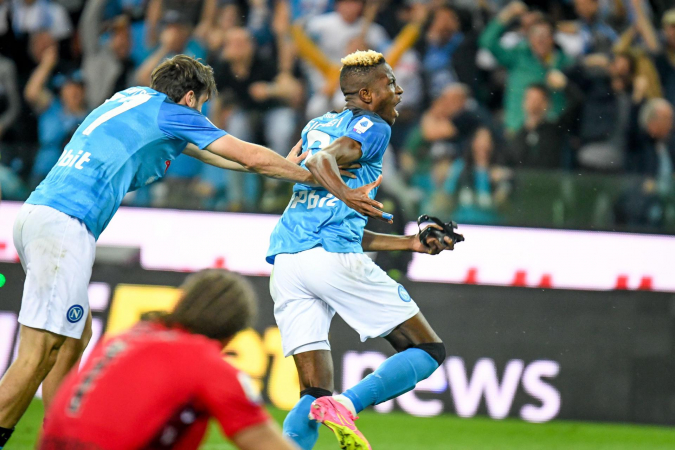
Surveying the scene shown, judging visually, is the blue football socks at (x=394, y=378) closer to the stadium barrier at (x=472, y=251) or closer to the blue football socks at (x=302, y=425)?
the blue football socks at (x=302, y=425)

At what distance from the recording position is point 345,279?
4.73 metres

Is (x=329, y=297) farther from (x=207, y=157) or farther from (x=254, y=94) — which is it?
(x=254, y=94)

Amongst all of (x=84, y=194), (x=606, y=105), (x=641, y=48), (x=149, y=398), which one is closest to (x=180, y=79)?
(x=84, y=194)

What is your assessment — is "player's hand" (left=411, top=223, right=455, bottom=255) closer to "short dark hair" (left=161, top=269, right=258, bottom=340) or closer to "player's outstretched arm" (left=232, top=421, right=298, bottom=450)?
"short dark hair" (left=161, top=269, right=258, bottom=340)

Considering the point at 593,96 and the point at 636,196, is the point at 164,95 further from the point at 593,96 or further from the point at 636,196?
the point at 593,96

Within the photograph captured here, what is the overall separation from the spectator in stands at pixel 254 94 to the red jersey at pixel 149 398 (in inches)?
250

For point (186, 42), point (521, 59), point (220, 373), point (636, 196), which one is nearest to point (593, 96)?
point (521, 59)

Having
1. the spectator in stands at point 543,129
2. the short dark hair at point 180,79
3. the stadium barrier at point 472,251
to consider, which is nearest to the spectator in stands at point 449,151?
the spectator in stands at point 543,129

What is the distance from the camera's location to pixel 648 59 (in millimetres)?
9781

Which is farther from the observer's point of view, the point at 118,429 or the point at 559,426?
the point at 559,426

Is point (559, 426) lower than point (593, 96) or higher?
lower

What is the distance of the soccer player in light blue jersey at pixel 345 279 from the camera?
4.68m

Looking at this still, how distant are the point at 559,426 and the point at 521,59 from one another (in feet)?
13.9

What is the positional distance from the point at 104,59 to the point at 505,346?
213 inches
